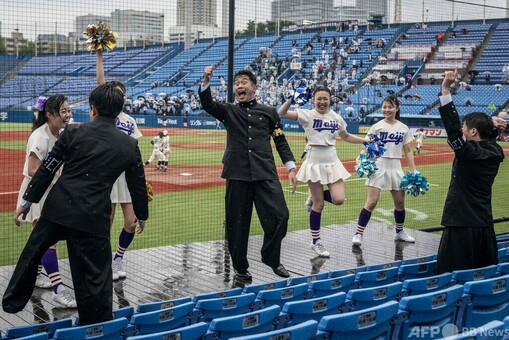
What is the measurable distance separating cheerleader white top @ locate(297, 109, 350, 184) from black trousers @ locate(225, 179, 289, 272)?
1.37 m

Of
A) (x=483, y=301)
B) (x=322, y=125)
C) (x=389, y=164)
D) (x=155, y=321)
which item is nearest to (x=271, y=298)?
(x=155, y=321)

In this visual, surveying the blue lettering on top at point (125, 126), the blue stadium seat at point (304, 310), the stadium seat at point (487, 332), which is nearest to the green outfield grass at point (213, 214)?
the blue lettering on top at point (125, 126)

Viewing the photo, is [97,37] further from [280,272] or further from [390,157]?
[390,157]

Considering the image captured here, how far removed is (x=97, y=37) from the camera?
5816mm

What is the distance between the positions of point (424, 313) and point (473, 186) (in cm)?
182

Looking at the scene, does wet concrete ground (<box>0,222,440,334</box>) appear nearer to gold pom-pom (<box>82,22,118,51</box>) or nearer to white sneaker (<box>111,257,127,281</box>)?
white sneaker (<box>111,257,127,281</box>)

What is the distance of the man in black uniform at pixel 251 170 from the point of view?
5.48 meters

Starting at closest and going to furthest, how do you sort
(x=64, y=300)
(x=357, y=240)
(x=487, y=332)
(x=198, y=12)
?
(x=487, y=332) < (x=64, y=300) < (x=357, y=240) < (x=198, y=12)

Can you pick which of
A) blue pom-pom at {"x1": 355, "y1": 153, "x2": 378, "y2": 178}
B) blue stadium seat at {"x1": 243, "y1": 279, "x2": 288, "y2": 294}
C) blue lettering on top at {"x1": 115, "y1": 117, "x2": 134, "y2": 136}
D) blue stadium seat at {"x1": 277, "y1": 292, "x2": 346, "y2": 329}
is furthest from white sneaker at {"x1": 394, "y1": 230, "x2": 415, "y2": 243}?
blue stadium seat at {"x1": 277, "y1": 292, "x2": 346, "y2": 329}

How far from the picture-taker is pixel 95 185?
376 centimetres

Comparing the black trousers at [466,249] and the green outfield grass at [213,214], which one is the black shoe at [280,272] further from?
the green outfield grass at [213,214]

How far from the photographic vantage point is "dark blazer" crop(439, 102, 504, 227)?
466 cm

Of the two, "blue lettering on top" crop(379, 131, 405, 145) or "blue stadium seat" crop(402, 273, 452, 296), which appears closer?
"blue stadium seat" crop(402, 273, 452, 296)

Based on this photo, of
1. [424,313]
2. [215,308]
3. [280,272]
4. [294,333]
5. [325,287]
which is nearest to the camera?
[294,333]
